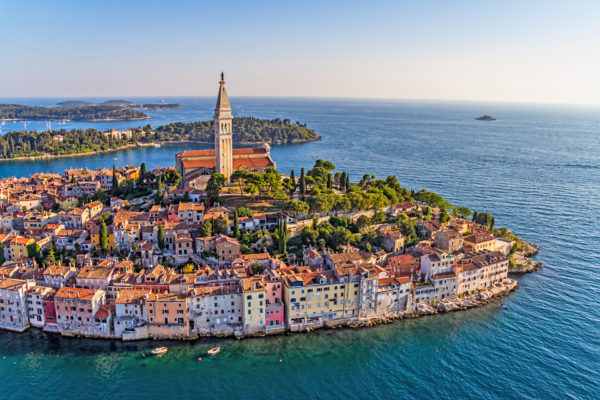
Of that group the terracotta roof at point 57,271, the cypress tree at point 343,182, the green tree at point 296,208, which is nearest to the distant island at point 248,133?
the cypress tree at point 343,182

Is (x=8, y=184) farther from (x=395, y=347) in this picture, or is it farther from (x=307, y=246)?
(x=395, y=347)

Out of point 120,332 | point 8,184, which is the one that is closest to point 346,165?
point 8,184

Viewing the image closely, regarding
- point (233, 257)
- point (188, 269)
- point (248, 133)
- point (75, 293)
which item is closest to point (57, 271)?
point (75, 293)

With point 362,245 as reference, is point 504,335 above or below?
below

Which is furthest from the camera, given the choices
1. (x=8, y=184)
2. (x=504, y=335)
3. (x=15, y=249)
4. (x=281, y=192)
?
(x=8, y=184)

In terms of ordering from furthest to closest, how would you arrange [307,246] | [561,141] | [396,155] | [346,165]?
[561,141] < [396,155] < [346,165] < [307,246]
